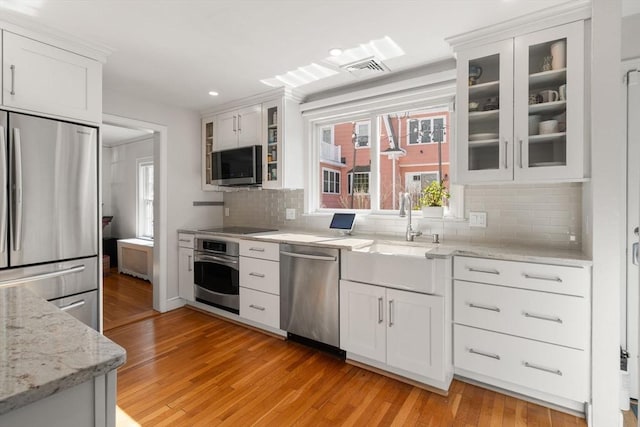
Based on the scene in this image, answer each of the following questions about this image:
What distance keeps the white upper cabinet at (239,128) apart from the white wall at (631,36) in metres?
3.00

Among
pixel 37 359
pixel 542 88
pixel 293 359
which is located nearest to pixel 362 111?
pixel 542 88

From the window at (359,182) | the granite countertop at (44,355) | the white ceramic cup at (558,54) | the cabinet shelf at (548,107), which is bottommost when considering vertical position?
the granite countertop at (44,355)

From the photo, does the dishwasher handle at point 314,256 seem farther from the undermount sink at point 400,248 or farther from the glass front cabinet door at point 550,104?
the glass front cabinet door at point 550,104

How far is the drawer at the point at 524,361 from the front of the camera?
1894 millimetres

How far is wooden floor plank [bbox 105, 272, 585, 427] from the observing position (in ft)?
6.29

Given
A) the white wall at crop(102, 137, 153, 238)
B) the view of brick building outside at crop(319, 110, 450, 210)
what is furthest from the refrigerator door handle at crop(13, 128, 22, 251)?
the white wall at crop(102, 137, 153, 238)

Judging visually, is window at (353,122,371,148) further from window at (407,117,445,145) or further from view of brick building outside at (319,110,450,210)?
window at (407,117,445,145)

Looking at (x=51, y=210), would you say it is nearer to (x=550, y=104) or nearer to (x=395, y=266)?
(x=395, y=266)

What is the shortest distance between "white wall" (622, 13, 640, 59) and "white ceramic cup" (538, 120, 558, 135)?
0.62 meters

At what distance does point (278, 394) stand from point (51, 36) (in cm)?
284

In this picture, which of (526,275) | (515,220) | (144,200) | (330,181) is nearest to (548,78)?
(515,220)

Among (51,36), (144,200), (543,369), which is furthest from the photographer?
(144,200)

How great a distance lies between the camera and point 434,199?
2.75 meters

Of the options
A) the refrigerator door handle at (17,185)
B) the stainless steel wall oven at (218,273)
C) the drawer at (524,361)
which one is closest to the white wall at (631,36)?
the drawer at (524,361)
